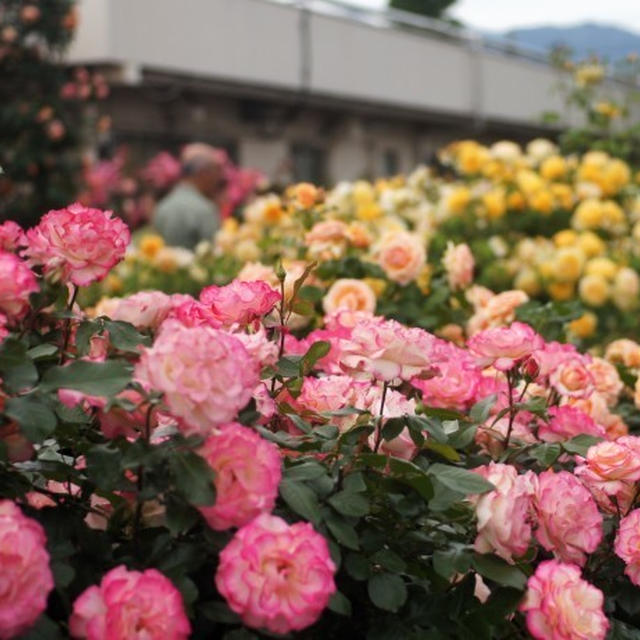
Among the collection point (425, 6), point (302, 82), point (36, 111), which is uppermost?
point (425, 6)

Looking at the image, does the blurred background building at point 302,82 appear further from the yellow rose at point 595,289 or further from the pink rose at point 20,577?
the pink rose at point 20,577

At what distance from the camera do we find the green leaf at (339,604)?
5.23 feet

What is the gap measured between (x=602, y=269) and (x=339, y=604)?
4.17 meters

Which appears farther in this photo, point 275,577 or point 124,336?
point 124,336

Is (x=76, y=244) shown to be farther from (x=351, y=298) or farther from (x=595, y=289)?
(x=595, y=289)

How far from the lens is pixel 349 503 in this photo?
5.60 ft

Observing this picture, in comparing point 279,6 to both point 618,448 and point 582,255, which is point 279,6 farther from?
point 618,448

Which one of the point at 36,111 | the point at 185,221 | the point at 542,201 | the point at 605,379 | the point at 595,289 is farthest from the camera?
the point at 36,111

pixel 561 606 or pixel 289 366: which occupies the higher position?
pixel 289 366

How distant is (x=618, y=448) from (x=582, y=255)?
3827 mm

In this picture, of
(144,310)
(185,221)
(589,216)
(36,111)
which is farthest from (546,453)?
(36,111)

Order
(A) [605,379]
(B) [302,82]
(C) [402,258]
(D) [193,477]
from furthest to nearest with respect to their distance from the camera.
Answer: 1. (B) [302,82]
2. (C) [402,258]
3. (A) [605,379]
4. (D) [193,477]

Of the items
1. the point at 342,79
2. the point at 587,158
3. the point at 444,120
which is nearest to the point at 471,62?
the point at 444,120

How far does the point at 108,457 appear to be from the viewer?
1612 millimetres
